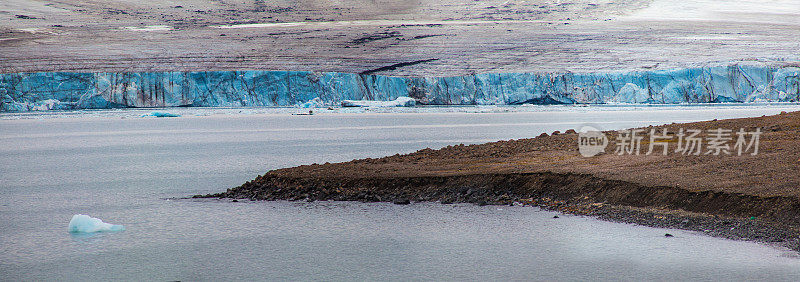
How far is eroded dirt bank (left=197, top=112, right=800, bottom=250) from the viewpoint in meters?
5.40

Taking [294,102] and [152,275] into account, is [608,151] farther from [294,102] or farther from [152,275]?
[294,102]

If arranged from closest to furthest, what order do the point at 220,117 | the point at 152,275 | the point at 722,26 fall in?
the point at 152,275 → the point at 220,117 → the point at 722,26

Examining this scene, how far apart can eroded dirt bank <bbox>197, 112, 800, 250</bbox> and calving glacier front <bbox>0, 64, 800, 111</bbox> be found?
712 inches

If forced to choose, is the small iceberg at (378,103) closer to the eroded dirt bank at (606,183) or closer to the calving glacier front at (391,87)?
the calving glacier front at (391,87)

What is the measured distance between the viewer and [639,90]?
27109 millimetres

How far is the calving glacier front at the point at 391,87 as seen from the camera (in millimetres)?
24922

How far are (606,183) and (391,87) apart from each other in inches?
861

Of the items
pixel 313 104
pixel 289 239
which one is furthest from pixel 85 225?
pixel 313 104

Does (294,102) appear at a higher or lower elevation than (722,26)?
lower

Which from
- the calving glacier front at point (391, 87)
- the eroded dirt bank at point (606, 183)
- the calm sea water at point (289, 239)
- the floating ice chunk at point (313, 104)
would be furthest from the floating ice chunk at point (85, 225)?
the floating ice chunk at point (313, 104)

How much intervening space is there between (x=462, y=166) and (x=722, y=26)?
37.5 metres

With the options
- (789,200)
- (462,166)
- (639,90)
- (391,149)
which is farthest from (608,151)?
(639,90)

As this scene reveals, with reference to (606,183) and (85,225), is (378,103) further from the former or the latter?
(85,225)

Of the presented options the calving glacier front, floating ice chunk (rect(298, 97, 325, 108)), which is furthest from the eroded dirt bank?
the calving glacier front
